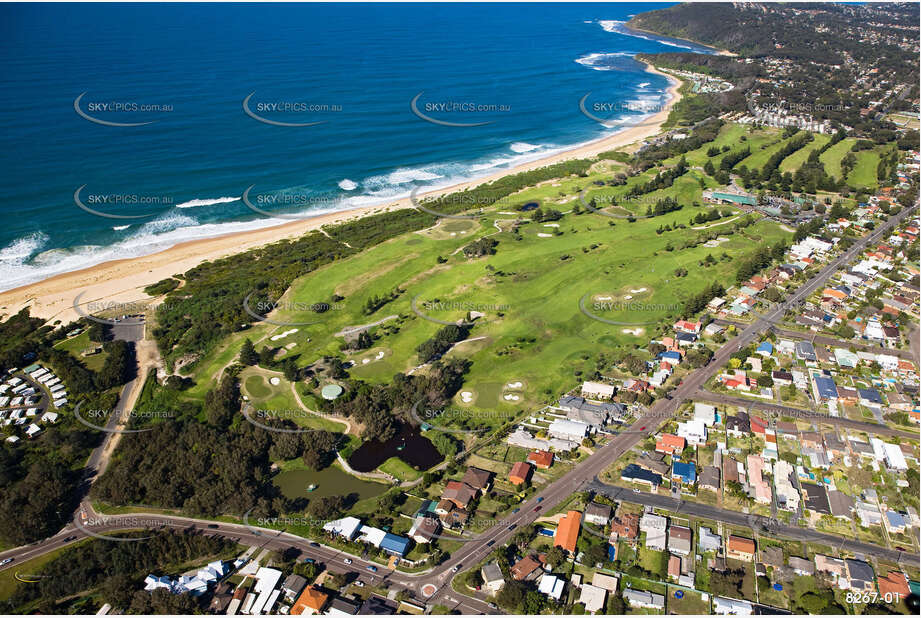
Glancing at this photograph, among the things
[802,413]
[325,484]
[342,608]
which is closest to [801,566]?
[802,413]

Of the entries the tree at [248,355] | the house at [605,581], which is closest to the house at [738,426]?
the house at [605,581]

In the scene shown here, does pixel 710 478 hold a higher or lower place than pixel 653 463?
lower

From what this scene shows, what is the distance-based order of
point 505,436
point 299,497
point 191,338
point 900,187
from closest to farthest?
1. point 299,497
2. point 505,436
3. point 191,338
4. point 900,187

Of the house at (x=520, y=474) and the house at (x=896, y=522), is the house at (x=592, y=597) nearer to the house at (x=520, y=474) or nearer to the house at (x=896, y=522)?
the house at (x=520, y=474)

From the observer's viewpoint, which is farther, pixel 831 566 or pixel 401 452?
pixel 401 452

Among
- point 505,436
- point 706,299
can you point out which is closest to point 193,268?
point 505,436

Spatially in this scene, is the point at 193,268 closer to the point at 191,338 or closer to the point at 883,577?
the point at 191,338

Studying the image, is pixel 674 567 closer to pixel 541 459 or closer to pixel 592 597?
pixel 592 597
